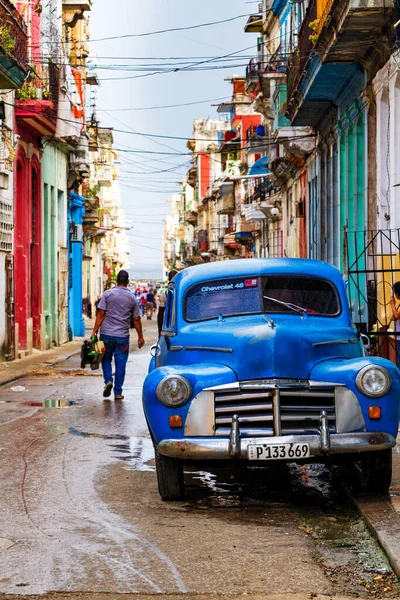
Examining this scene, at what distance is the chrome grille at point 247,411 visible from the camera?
300 inches

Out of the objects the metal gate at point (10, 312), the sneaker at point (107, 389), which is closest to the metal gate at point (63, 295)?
the metal gate at point (10, 312)

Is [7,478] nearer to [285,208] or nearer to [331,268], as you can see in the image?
[331,268]

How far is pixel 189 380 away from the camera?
25.6 ft

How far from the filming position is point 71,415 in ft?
44.4

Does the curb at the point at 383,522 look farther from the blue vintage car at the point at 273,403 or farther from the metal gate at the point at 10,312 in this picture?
the metal gate at the point at 10,312

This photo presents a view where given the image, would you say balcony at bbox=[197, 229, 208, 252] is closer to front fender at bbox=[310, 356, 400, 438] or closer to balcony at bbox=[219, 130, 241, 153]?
balcony at bbox=[219, 130, 241, 153]

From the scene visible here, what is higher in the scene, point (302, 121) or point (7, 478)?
point (302, 121)

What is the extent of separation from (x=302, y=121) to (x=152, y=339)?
9.06m

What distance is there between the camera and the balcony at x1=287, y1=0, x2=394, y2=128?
51.9 feet

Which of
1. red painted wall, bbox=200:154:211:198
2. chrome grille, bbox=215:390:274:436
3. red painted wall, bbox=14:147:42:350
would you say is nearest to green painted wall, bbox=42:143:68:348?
red painted wall, bbox=14:147:42:350

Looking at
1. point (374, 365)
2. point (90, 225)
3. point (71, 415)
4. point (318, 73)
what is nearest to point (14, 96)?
point (318, 73)

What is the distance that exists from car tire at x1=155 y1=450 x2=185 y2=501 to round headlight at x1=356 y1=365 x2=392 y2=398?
133cm

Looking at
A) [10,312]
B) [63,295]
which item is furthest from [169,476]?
[63,295]

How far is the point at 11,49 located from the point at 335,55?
5544 mm
